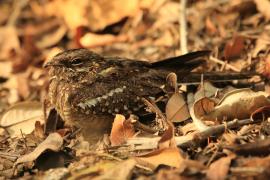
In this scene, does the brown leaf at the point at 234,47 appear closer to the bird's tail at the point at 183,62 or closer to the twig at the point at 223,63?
the twig at the point at 223,63

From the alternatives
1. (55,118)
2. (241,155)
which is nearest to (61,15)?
(55,118)

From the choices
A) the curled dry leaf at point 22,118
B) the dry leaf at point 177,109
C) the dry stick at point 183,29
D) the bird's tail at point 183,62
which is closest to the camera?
the dry leaf at point 177,109

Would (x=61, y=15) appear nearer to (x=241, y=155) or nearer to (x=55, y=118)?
(x=55, y=118)

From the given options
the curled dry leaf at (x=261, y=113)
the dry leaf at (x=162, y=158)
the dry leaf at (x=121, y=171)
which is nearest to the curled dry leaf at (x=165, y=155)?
the dry leaf at (x=162, y=158)

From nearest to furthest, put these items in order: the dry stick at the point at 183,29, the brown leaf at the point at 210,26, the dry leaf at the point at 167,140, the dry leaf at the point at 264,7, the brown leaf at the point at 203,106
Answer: the dry leaf at the point at 167,140, the brown leaf at the point at 203,106, the dry stick at the point at 183,29, the dry leaf at the point at 264,7, the brown leaf at the point at 210,26

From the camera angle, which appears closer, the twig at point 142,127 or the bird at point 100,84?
the twig at point 142,127

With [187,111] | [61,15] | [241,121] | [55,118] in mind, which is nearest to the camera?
[241,121]

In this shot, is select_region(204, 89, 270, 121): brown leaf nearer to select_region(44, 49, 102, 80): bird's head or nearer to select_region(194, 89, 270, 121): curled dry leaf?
select_region(194, 89, 270, 121): curled dry leaf
